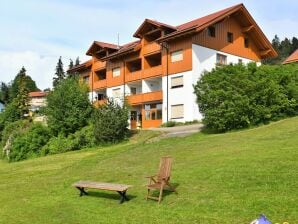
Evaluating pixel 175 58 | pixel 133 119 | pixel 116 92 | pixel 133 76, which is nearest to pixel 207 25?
pixel 175 58

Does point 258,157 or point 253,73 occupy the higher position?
point 253,73

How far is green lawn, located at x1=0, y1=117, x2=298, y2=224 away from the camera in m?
10.1

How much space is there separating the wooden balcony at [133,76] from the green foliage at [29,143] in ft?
44.6

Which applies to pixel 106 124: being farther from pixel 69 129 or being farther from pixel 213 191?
pixel 213 191

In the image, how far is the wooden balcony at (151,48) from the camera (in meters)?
45.2

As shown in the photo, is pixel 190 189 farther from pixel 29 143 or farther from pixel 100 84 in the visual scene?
pixel 100 84

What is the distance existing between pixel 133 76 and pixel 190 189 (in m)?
37.1

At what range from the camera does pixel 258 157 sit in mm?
14961

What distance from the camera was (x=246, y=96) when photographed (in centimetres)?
2741

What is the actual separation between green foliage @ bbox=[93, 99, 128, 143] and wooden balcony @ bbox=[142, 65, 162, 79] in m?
10.7

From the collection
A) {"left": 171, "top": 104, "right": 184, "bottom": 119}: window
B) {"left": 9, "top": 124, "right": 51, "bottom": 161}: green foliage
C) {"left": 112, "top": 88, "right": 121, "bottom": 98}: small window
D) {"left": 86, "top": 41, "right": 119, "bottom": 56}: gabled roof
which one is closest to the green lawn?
{"left": 9, "top": 124, "right": 51, "bottom": 161}: green foliage

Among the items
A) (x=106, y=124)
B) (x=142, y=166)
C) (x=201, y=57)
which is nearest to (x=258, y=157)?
(x=142, y=166)

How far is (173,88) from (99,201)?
30.3m

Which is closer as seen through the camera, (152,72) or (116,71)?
(152,72)
